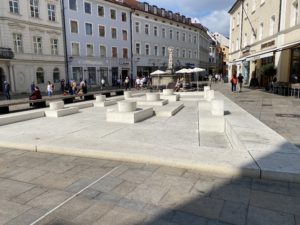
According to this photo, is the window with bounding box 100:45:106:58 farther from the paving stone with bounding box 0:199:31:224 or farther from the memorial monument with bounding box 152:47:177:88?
the paving stone with bounding box 0:199:31:224

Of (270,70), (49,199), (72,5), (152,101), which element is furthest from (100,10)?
(49,199)

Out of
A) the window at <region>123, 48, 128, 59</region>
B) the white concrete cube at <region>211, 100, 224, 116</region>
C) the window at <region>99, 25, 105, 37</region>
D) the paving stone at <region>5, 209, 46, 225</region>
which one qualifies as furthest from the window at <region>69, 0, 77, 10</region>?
the paving stone at <region>5, 209, 46, 225</region>

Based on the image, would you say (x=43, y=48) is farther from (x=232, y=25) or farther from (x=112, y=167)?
(x=112, y=167)

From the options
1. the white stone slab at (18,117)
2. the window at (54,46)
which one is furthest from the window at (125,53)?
the white stone slab at (18,117)

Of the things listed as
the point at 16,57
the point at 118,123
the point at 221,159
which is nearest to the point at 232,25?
the point at 16,57

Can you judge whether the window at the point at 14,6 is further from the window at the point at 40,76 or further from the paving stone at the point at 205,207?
the paving stone at the point at 205,207

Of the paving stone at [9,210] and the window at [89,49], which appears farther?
the window at [89,49]

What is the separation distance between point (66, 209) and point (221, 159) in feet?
9.56

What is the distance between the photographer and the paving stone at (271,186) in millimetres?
3895

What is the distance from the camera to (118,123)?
365 inches

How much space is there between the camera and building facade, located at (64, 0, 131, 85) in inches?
1329

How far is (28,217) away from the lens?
10.8ft

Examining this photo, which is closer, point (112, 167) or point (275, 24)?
point (112, 167)

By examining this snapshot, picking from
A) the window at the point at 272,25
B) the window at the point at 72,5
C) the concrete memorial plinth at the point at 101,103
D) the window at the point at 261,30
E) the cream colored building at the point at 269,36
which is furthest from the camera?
the window at the point at 72,5
